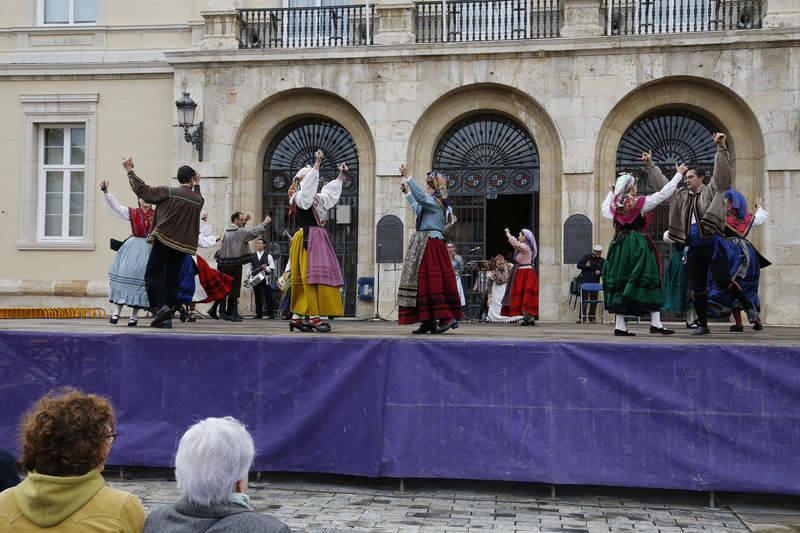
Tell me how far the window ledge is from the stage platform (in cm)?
1279

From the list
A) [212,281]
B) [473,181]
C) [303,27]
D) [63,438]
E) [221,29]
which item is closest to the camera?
[63,438]

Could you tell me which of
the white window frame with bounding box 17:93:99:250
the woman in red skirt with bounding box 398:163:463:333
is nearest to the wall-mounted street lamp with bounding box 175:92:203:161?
the white window frame with bounding box 17:93:99:250

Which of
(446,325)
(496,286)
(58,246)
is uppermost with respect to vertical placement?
(58,246)

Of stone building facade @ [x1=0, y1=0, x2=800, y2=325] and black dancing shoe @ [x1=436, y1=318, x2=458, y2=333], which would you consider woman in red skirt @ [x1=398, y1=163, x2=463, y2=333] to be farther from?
stone building facade @ [x1=0, y1=0, x2=800, y2=325]

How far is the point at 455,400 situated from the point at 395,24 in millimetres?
A: 13147

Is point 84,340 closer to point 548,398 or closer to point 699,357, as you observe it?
point 548,398

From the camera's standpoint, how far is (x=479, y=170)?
18328mm

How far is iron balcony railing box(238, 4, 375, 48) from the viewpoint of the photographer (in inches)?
734

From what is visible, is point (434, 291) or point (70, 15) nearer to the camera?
point (434, 291)

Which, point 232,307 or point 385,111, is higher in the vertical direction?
point 385,111

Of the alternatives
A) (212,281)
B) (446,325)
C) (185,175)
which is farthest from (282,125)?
(446,325)

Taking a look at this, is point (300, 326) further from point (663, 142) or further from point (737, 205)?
point (663, 142)

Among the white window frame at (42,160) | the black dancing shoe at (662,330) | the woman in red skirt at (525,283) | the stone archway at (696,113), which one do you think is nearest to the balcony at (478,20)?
the stone archway at (696,113)

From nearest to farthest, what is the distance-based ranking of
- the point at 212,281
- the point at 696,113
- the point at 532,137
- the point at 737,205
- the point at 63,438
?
1. the point at 63,438
2. the point at 737,205
3. the point at 212,281
4. the point at 696,113
5. the point at 532,137
